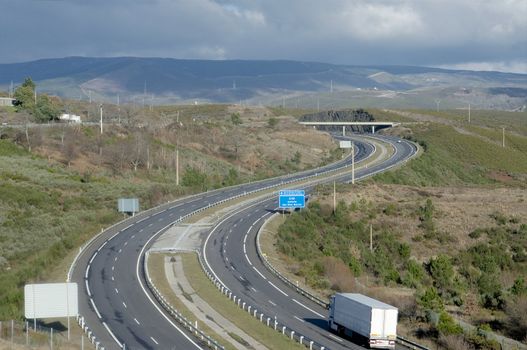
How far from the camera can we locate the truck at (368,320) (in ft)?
139

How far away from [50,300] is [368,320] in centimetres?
1464

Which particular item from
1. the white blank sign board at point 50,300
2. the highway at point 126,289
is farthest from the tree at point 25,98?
the white blank sign board at point 50,300

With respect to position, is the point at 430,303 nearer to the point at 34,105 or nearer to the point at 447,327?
the point at 447,327

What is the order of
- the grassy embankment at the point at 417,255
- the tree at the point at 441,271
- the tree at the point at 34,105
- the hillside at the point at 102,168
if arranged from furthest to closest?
the tree at the point at 34,105, the hillside at the point at 102,168, the tree at the point at 441,271, the grassy embankment at the point at 417,255

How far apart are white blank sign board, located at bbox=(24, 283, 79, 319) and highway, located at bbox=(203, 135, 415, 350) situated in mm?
11689

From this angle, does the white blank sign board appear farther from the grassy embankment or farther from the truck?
the grassy embankment

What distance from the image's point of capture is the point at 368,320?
42812mm

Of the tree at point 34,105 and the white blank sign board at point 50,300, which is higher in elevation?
the tree at point 34,105

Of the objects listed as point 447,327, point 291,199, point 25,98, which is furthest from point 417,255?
point 25,98

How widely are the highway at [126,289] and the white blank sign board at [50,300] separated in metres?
2.59

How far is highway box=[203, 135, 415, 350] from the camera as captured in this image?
1909 inches

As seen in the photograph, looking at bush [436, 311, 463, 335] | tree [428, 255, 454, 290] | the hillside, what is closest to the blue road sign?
the hillside

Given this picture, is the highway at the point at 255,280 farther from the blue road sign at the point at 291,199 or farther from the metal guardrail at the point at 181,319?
the metal guardrail at the point at 181,319

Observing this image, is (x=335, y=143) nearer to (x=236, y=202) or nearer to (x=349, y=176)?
(x=349, y=176)
